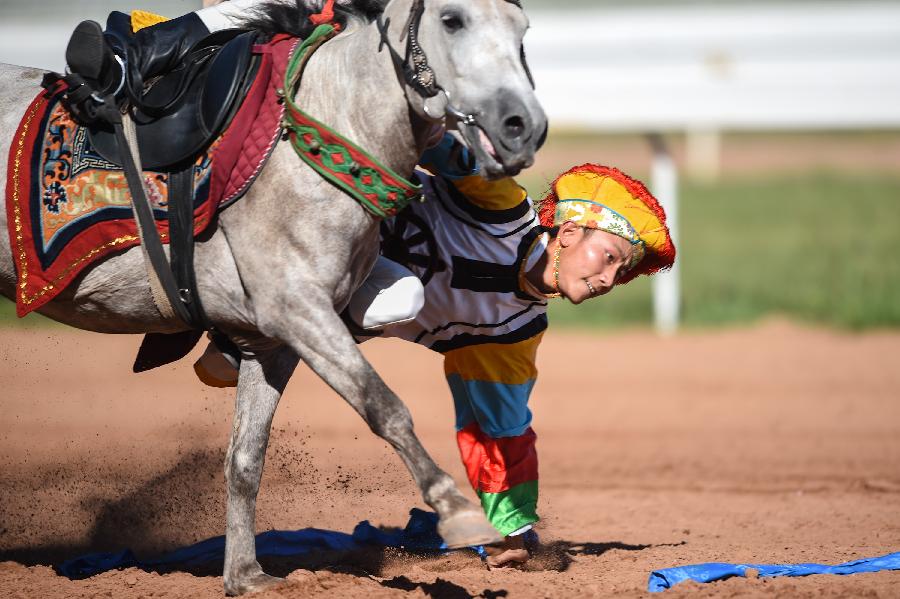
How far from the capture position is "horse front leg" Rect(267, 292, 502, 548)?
10.0 ft

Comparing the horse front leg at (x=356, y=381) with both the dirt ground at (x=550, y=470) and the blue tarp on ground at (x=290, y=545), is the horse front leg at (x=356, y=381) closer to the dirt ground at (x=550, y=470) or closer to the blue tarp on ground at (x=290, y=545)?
the dirt ground at (x=550, y=470)

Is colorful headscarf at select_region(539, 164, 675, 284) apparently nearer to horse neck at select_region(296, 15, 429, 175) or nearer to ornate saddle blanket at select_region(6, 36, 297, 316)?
horse neck at select_region(296, 15, 429, 175)

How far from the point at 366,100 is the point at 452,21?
0.39m

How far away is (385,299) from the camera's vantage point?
3.46 metres

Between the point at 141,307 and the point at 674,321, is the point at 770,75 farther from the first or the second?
the point at 141,307

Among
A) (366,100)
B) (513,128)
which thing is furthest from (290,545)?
(513,128)

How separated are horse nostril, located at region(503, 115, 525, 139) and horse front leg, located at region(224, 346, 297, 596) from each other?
127 centimetres

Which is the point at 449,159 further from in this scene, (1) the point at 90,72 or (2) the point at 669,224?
(2) the point at 669,224

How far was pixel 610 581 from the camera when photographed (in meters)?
3.79

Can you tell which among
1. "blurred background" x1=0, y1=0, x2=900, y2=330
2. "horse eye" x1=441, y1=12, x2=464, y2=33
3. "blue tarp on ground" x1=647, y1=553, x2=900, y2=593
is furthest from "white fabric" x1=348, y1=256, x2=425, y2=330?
"blurred background" x1=0, y1=0, x2=900, y2=330

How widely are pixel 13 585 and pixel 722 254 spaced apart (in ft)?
32.1

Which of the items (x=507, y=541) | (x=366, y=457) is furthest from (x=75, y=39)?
(x=366, y=457)

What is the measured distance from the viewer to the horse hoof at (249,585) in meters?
3.64

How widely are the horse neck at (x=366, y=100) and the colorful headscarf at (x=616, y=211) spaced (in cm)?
92
